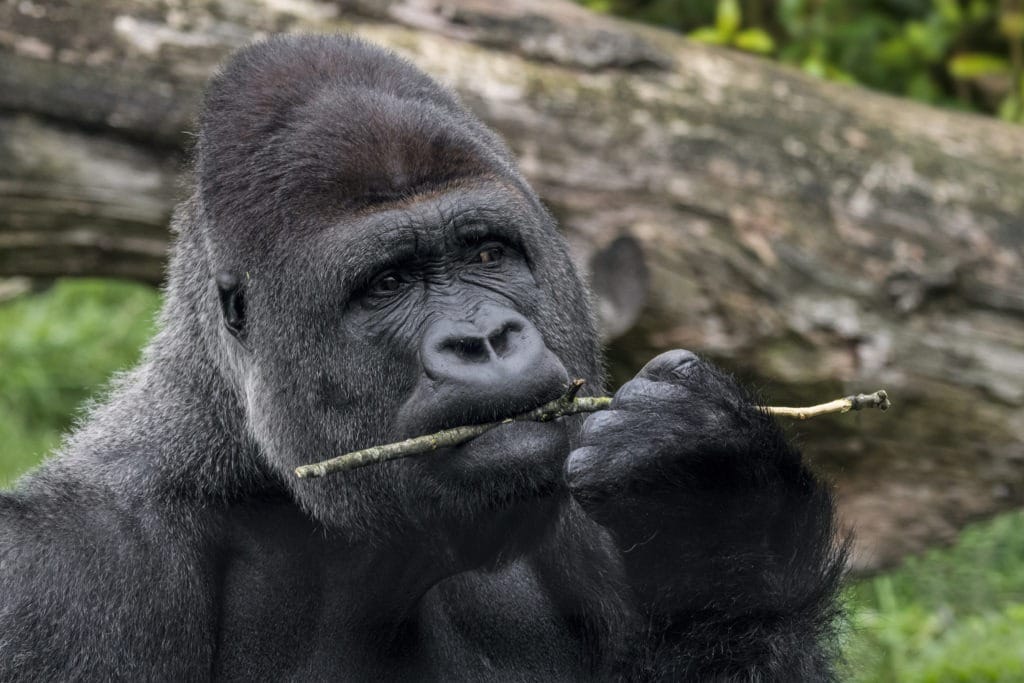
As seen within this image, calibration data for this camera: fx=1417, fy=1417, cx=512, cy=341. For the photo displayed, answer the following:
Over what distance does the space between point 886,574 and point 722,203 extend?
2.40m

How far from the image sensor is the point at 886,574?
7.55 metres

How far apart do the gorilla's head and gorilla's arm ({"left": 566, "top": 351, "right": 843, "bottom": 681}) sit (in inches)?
7.8

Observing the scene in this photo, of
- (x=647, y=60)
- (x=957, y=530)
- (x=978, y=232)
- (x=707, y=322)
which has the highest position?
(x=647, y=60)

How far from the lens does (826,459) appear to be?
276 inches

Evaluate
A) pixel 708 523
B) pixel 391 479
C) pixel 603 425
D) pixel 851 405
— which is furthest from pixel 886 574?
pixel 391 479

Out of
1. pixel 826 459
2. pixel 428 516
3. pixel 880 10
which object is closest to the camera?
pixel 428 516

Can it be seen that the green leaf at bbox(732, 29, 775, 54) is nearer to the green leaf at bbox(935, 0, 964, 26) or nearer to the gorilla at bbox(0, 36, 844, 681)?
the green leaf at bbox(935, 0, 964, 26)

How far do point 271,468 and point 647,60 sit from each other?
3465mm

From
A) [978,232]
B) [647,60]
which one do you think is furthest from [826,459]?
[647,60]

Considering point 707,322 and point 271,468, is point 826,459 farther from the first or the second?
point 271,468

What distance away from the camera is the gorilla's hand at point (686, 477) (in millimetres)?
3535

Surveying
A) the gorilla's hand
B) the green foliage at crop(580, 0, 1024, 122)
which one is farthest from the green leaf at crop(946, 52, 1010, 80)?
the gorilla's hand

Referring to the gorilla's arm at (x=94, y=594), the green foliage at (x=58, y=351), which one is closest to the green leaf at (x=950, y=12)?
the green foliage at (x=58, y=351)

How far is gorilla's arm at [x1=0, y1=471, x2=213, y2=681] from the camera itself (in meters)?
3.60
